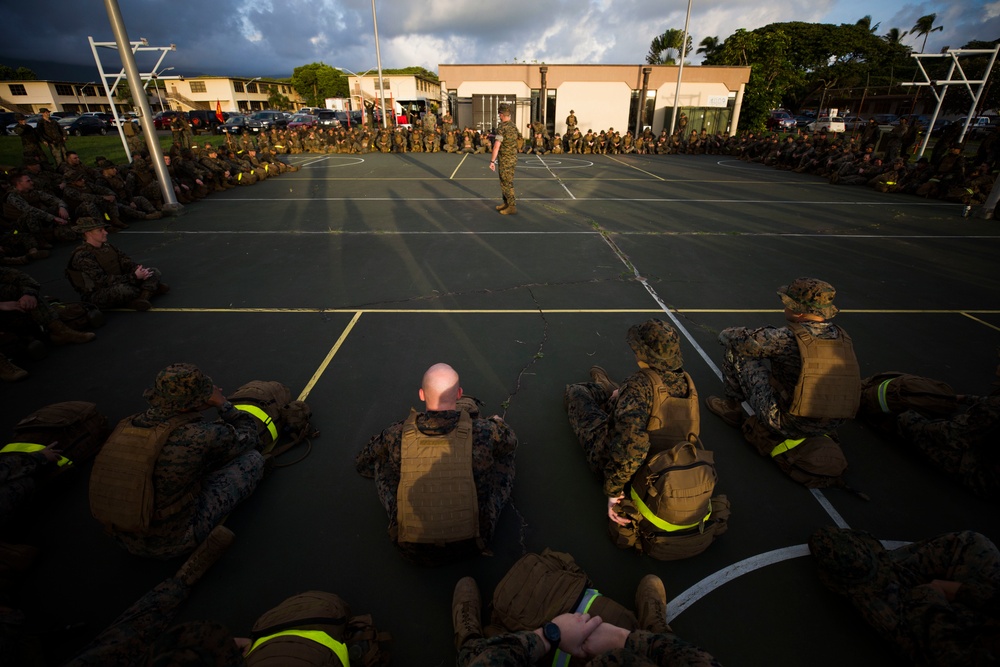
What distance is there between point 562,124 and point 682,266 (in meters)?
24.7

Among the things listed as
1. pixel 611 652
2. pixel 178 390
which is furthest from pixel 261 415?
pixel 611 652

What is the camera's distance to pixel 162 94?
186 feet

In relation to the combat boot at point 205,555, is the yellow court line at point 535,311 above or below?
above

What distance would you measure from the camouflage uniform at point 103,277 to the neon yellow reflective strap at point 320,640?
19.8ft

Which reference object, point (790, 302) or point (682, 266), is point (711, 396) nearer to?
point (790, 302)

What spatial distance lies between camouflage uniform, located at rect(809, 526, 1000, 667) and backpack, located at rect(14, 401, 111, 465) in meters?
5.24

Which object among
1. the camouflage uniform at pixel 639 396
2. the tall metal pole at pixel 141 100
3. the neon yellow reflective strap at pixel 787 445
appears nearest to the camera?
the camouflage uniform at pixel 639 396

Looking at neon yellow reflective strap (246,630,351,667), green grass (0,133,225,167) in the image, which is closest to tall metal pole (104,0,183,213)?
green grass (0,133,225,167)

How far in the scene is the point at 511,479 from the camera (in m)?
3.06

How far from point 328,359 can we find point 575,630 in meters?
3.84

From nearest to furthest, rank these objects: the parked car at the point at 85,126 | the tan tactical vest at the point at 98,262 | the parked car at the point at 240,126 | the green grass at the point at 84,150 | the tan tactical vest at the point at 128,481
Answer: the tan tactical vest at the point at 128,481
the tan tactical vest at the point at 98,262
the green grass at the point at 84,150
the parked car at the point at 85,126
the parked car at the point at 240,126

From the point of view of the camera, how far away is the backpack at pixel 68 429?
3174 mm

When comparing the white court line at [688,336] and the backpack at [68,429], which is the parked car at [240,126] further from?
the backpack at [68,429]

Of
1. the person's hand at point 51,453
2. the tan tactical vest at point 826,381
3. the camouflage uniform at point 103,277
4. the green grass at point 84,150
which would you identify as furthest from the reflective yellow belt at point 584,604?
the green grass at point 84,150
